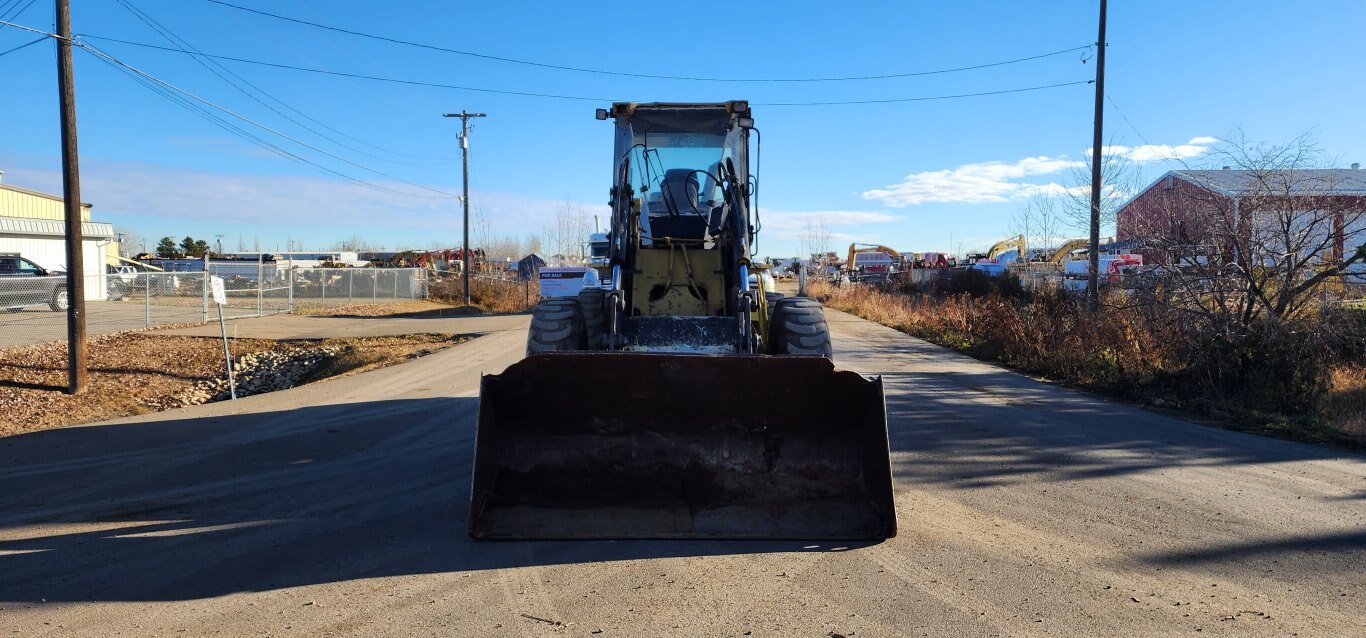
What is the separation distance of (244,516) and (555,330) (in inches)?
105

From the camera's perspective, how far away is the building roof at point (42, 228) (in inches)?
1426

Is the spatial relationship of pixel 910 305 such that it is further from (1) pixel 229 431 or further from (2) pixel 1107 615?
(2) pixel 1107 615

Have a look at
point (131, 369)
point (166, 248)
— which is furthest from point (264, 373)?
point (166, 248)

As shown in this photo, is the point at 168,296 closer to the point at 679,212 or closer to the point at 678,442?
the point at 679,212

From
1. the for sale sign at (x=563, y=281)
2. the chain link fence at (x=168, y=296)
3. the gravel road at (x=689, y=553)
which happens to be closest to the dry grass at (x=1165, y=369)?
the gravel road at (x=689, y=553)

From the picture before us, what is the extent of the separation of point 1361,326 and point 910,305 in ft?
69.4

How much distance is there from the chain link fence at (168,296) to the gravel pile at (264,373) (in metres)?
2.43

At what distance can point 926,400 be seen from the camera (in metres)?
11.9

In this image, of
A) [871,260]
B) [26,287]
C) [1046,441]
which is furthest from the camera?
[871,260]

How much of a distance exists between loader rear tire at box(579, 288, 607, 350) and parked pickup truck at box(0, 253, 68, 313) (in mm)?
19405

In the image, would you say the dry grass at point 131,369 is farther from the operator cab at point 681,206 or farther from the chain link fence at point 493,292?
the chain link fence at point 493,292

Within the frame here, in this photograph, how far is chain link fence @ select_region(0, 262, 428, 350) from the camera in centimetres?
2184

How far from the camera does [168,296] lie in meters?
39.3

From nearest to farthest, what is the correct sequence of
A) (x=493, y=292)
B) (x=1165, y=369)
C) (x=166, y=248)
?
(x=1165, y=369) → (x=493, y=292) → (x=166, y=248)
